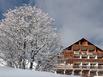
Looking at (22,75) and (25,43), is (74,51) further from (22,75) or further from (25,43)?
(22,75)

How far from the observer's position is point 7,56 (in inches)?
1347

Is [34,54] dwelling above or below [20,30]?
below

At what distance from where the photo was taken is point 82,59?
7225 centimetres

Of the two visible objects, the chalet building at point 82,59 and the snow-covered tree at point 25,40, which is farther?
the chalet building at point 82,59

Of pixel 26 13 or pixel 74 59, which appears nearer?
pixel 26 13

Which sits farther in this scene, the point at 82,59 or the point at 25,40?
the point at 82,59

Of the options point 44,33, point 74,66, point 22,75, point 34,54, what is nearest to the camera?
point 22,75

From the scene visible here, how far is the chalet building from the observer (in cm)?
6988

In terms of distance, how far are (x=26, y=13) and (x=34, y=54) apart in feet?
21.8

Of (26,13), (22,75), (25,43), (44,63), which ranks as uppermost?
(26,13)

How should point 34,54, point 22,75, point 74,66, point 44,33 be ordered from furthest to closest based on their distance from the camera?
1. point 74,66
2. point 44,33
3. point 34,54
4. point 22,75

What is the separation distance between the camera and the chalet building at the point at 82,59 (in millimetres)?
69875

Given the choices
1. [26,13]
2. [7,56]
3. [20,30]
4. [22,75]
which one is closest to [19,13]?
[26,13]

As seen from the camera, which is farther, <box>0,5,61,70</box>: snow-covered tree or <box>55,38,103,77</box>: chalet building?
<box>55,38,103,77</box>: chalet building
